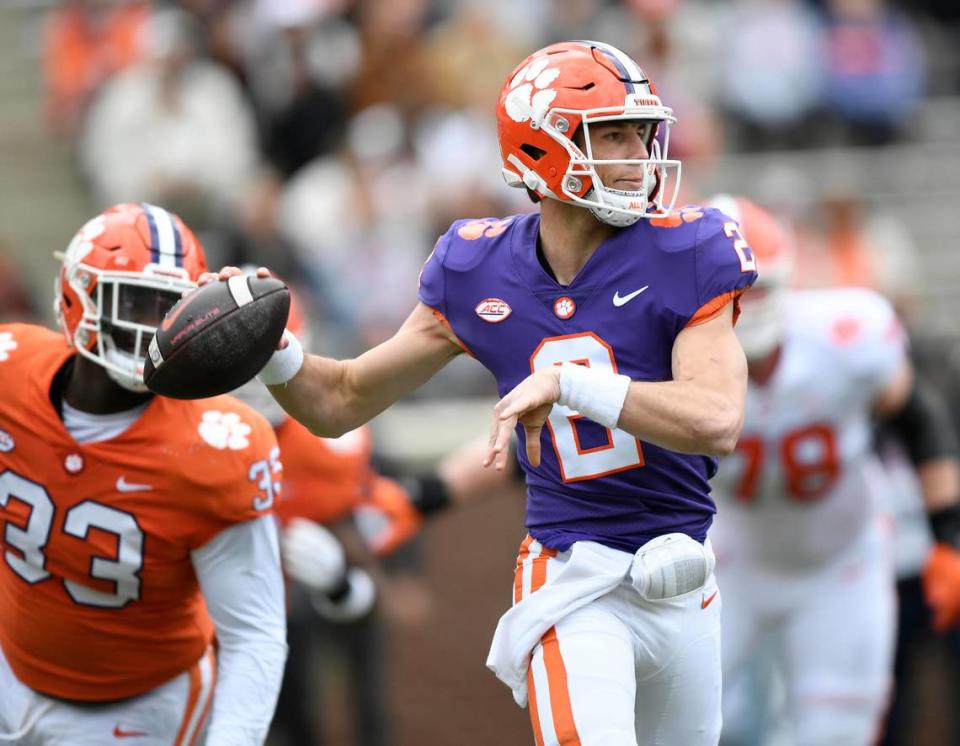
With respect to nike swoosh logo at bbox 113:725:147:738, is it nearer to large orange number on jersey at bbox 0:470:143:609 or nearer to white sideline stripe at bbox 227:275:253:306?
large orange number on jersey at bbox 0:470:143:609

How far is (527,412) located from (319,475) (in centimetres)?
283

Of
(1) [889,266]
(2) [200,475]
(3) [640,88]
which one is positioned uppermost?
(3) [640,88]

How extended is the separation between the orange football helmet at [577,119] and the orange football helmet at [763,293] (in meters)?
1.64

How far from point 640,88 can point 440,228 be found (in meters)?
5.37

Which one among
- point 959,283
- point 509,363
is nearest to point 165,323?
point 509,363

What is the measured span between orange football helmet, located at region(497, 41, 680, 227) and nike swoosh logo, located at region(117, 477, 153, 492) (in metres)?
1.11

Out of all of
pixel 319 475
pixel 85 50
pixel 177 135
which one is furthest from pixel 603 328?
pixel 85 50

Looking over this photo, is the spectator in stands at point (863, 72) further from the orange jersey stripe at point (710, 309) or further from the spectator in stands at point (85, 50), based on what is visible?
the orange jersey stripe at point (710, 309)

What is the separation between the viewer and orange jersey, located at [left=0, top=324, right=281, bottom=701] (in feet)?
13.2

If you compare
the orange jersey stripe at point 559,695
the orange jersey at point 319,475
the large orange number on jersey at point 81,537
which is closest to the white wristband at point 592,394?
the orange jersey stripe at point 559,695

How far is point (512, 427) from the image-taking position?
11.1 ft

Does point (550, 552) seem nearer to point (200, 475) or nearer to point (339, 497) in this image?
point (200, 475)

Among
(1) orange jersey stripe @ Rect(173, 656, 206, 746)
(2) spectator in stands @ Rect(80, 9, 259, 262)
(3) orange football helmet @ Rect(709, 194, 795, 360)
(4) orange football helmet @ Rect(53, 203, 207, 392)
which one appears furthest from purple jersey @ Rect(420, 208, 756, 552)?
(2) spectator in stands @ Rect(80, 9, 259, 262)

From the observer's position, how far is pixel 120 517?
159 inches
